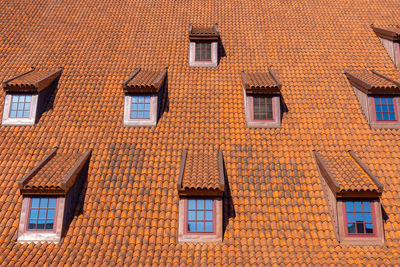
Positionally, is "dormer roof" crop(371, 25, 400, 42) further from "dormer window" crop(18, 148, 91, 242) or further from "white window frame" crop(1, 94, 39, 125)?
"white window frame" crop(1, 94, 39, 125)

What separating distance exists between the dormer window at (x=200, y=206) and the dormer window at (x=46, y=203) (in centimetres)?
341

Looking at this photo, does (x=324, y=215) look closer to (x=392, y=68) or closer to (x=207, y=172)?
(x=207, y=172)

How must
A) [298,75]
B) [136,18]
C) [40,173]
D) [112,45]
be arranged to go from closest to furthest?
[40,173]
[298,75]
[112,45]
[136,18]

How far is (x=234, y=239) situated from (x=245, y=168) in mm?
2511

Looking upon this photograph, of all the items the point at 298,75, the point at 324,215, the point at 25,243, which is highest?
the point at 298,75

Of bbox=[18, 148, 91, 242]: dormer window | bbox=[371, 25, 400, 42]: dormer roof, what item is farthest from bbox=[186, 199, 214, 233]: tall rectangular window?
bbox=[371, 25, 400, 42]: dormer roof

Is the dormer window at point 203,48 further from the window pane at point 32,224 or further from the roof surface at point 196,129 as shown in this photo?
the window pane at point 32,224

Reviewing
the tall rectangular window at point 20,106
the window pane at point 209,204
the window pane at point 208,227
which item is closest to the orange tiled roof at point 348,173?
the window pane at point 209,204

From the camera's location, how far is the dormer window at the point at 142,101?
1153 cm

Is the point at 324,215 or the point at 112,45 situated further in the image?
the point at 112,45

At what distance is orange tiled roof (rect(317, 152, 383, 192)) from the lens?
867cm

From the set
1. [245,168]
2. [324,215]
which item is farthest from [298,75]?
[324,215]

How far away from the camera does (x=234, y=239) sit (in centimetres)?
866

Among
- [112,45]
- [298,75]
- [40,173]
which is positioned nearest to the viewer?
[40,173]
